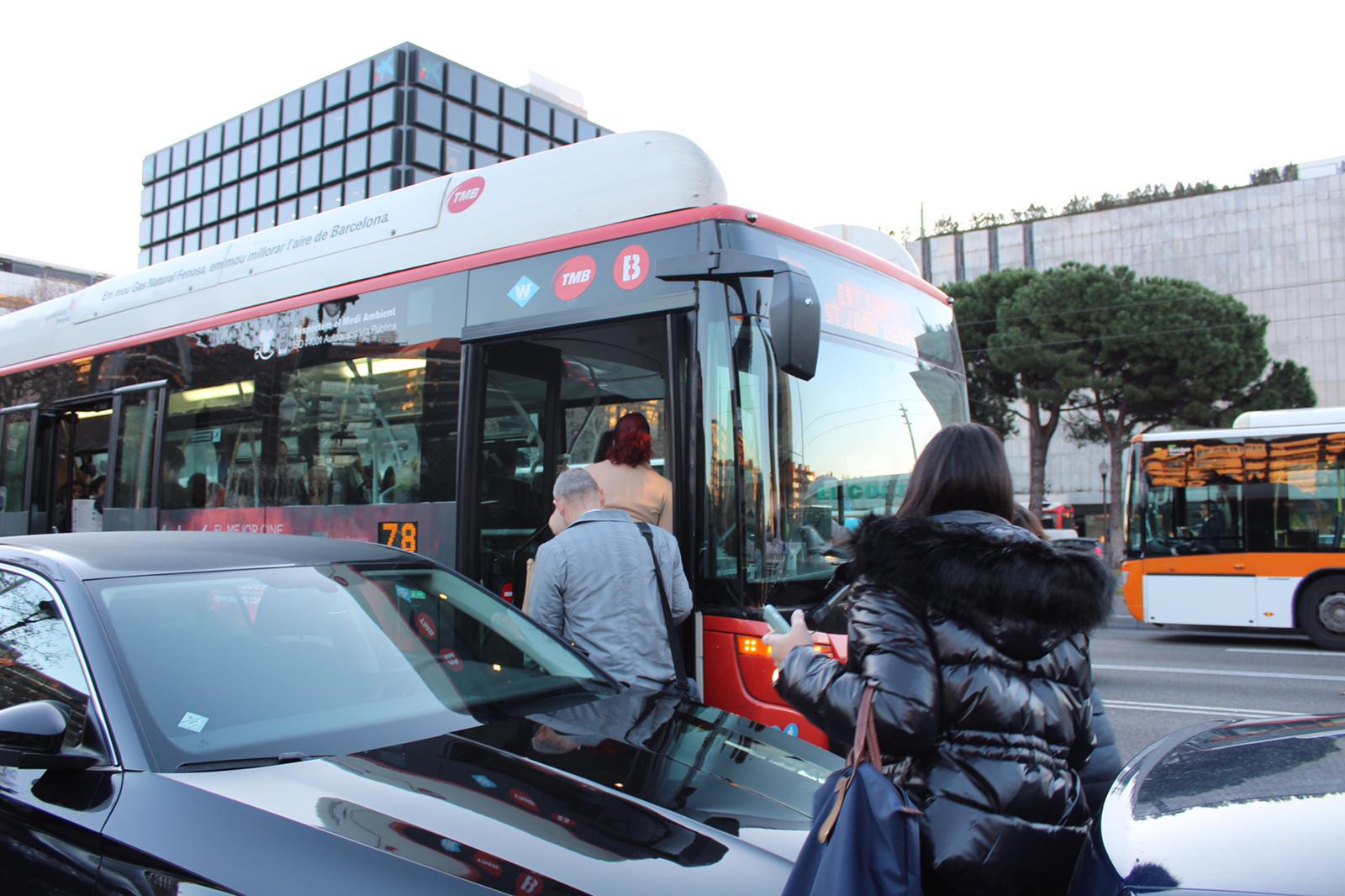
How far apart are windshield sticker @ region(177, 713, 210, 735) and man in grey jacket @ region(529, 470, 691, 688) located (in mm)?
1704

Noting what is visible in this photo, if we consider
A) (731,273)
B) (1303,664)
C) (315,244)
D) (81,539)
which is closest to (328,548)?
(81,539)

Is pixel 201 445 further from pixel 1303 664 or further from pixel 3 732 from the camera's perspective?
pixel 1303 664

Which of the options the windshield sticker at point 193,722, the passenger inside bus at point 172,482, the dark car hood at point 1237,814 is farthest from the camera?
the passenger inside bus at point 172,482

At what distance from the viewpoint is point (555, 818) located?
2078mm

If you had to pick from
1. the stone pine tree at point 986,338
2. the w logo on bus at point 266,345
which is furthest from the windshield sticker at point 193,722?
the stone pine tree at point 986,338

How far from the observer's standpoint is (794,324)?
13.1ft

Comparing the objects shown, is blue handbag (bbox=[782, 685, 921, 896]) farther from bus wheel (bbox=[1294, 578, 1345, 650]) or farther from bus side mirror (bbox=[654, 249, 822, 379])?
Result: bus wheel (bbox=[1294, 578, 1345, 650])

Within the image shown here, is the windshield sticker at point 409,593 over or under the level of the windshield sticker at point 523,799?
over

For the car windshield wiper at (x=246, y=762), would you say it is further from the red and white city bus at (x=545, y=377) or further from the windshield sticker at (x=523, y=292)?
the windshield sticker at (x=523, y=292)

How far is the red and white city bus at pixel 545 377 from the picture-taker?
424 centimetres

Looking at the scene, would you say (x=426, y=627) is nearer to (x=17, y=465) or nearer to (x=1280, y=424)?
(x=17, y=465)

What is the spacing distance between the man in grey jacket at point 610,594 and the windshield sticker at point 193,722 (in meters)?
1.70

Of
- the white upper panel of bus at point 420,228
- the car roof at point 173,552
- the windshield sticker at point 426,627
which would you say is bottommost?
the windshield sticker at point 426,627

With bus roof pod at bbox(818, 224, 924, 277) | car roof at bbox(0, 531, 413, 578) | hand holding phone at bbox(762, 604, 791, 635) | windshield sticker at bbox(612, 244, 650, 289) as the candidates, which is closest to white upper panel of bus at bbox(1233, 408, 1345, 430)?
bus roof pod at bbox(818, 224, 924, 277)
